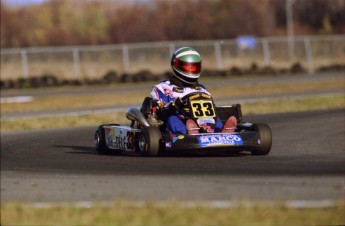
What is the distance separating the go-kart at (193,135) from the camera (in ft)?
32.8

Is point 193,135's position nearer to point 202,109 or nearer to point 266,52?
point 202,109

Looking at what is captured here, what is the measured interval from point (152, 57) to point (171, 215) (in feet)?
108

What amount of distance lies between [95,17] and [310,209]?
196ft

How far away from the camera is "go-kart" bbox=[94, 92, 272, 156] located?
9984 mm

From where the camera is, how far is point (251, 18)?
60.1 m

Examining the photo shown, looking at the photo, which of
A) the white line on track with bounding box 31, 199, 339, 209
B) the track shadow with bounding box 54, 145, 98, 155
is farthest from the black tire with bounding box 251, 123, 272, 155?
the white line on track with bounding box 31, 199, 339, 209

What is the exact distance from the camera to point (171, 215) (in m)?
5.90

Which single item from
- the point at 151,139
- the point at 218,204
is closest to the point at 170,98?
the point at 151,139

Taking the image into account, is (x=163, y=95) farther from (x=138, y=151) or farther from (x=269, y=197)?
(x=269, y=197)

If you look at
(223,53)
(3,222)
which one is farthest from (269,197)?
(223,53)

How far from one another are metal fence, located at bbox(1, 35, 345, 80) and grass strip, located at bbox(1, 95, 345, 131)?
1399 cm

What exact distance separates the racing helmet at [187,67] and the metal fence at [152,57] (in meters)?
23.3

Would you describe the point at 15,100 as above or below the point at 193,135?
below

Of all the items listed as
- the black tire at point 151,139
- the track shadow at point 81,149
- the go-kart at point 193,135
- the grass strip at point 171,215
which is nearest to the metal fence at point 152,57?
the track shadow at point 81,149
